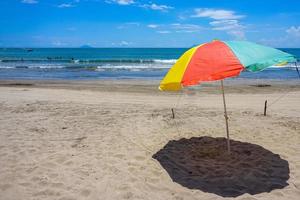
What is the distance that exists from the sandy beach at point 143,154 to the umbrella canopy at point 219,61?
1.44 meters

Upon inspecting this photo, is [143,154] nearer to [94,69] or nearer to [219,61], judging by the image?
[219,61]

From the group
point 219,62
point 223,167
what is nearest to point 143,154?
point 223,167

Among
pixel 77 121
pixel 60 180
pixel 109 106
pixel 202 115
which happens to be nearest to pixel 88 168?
pixel 60 180

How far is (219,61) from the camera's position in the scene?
4.37m

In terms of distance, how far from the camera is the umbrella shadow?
4.54 meters

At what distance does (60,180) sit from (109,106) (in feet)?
19.0

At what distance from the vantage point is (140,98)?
1262 centimetres

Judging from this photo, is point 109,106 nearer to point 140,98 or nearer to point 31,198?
point 140,98

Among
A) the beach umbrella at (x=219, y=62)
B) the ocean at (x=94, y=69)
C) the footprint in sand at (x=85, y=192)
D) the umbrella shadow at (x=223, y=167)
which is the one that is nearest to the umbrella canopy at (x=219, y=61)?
the beach umbrella at (x=219, y=62)

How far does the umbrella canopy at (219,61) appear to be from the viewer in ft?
13.8

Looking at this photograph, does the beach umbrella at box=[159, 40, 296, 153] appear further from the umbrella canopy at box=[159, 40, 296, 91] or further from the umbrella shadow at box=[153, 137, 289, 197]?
the umbrella shadow at box=[153, 137, 289, 197]

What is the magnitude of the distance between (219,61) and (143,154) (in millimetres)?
2252

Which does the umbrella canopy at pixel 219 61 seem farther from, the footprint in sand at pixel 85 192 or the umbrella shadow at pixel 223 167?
the footprint in sand at pixel 85 192

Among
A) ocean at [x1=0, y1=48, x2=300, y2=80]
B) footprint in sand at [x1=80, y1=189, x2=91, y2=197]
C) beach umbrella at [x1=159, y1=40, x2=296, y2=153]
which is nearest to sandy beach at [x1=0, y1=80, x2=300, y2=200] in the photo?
footprint in sand at [x1=80, y1=189, x2=91, y2=197]
